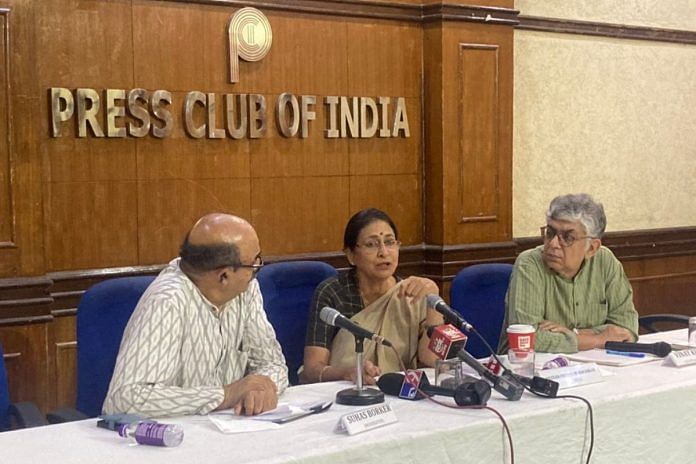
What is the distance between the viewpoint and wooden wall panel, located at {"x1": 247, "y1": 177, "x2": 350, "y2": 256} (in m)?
5.06

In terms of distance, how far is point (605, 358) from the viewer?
3.50 meters

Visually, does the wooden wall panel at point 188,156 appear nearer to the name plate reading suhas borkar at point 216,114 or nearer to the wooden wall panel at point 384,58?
the name plate reading suhas borkar at point 216,114

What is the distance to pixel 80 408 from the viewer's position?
11.7ft

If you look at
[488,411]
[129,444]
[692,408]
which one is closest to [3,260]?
[129,444]

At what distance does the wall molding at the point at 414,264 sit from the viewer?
4145 millimetres

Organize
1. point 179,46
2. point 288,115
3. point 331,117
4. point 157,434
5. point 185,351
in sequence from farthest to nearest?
point 331,117 < point 288,115 < point 179,46 < point 185,351 < point 157,434

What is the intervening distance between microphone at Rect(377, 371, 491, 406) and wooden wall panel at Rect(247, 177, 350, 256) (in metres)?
2.15

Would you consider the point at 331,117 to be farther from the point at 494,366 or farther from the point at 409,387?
the point at 409,387

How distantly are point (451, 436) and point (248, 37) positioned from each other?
9.19ft

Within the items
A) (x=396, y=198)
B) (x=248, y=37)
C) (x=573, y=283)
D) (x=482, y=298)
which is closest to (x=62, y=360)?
(x=248, y=37)

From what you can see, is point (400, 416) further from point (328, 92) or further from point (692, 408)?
point (328, 92)

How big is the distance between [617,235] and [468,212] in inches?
52.2

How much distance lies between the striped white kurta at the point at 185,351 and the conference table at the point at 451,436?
0.07 m

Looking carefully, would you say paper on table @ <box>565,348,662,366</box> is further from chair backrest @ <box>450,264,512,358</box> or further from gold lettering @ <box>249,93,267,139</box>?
gold lettering @ <box>249,93,267,139</box>
